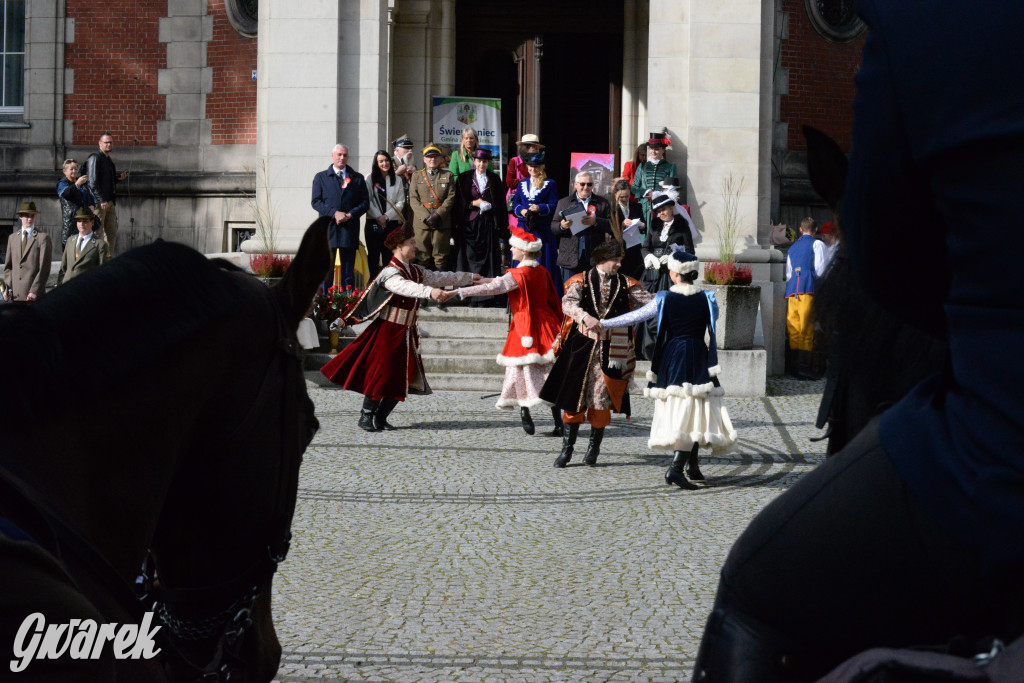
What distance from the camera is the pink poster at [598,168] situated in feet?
50.5

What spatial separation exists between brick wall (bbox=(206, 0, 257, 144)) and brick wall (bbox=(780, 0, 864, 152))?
Result: 8.42 meters

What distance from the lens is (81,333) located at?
206 cm

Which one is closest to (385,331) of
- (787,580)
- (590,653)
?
(590,653)

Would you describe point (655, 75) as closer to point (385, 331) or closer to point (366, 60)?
point (366, 60)

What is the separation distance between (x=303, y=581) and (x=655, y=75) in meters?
10.3

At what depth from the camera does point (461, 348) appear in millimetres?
13570

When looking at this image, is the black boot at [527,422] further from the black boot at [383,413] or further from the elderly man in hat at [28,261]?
the elderly man in hat at [28,261]

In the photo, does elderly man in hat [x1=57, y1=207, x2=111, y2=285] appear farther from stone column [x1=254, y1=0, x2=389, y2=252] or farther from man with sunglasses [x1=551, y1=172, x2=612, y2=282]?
man with sunglasses [x1=551, y1=172, x2=612, y2=282]

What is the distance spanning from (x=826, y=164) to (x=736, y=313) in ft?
36.5

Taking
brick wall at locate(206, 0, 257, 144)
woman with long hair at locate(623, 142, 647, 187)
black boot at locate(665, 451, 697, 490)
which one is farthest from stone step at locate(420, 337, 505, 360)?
brick wall at locate(206, 0, 257, 144)

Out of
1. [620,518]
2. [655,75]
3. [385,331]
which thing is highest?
[655,75]

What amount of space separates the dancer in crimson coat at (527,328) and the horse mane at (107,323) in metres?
7.90

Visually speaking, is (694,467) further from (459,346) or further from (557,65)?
(557,65)

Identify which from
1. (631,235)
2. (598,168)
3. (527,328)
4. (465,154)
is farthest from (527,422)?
(598,168)
